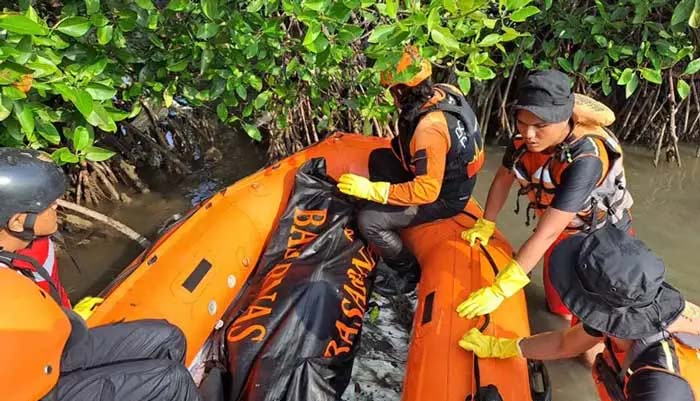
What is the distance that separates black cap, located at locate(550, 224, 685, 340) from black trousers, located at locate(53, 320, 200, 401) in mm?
1149

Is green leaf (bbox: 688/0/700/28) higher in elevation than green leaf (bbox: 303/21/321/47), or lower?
lower

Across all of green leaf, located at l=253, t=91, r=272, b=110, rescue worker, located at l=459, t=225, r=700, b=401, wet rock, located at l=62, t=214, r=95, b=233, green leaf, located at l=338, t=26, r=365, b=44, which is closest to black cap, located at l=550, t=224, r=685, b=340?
rescue worker, located at l=459, t=225, r=700, b=401

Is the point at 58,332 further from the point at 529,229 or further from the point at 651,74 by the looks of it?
the point at 651,74

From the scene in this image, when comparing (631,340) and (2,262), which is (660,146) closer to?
(631,340)

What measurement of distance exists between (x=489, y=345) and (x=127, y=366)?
1163mm

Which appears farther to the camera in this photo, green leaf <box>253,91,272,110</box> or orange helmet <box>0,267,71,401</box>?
green leaf <box>253,91,272,110</box>

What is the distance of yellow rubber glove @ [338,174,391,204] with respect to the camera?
2.66 metres

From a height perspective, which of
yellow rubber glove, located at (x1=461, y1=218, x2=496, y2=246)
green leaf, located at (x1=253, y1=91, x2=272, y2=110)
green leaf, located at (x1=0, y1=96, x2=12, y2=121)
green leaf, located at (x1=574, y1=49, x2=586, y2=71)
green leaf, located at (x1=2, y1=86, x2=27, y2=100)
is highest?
green leaf, located at (x1=2, y1=86, x2=27, y2=100)

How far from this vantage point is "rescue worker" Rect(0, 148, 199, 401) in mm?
1380

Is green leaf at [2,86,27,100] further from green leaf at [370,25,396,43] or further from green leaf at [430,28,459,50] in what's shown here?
green leaf at [430,28,459,50]

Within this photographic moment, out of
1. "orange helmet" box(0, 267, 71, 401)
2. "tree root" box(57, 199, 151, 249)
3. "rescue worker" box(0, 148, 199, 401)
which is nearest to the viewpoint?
"orange helmet" box(0, 267, 71, 401)

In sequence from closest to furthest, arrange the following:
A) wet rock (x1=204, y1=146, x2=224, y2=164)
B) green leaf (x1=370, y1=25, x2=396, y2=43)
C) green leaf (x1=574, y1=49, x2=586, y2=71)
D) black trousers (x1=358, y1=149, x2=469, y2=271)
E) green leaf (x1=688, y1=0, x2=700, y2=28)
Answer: green leaf (x1=370, y1=25, x2=396, y2=43) → black trousers (x1=358, y1=149, x2=469, y2=271) → green leaf (x1=688, y1=0, x2=700, y2=28) → green leaf (x1=574, y1=49, x2=586, y2=71) → wet rock (x1=204, y1=146, x2=224, y2=164)

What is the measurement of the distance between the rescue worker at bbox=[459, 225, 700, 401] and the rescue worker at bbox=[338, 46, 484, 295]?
1055 millimetres

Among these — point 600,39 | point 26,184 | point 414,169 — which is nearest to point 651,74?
point 600,39
